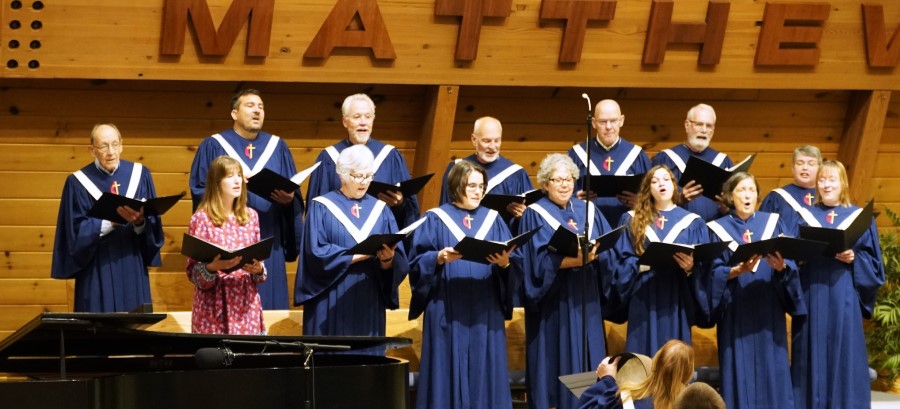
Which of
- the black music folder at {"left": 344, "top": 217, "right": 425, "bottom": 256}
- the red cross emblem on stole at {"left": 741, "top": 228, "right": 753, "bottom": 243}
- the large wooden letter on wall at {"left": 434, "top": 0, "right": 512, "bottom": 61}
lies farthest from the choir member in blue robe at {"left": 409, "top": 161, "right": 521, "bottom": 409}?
the large wooden letter on wall at {"left": 434, "top": 0, "right": 512, "bottom": 61}

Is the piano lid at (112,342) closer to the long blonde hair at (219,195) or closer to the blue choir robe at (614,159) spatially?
the long blonde hair at (219,195)

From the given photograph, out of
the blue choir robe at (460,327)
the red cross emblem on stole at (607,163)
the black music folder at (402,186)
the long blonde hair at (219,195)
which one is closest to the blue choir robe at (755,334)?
the red cross emblem on stole at (607,163)

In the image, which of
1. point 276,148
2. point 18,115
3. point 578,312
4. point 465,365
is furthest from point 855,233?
point 18,115

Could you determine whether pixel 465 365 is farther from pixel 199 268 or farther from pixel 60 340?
pixel 60 340

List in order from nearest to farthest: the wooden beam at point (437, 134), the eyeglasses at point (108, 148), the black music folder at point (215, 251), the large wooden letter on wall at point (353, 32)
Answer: the black music folder at point (215, 251)
the eyeglasses at point (108, 148)
the large wooden letter on wall at point (353, 32)
the wooden beam at point (437, 134)

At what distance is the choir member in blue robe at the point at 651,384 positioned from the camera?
514 centimetres

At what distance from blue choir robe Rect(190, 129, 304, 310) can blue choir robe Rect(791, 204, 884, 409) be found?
3.19 m

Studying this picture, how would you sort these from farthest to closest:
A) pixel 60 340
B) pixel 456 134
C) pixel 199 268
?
pixel 456 134 < pixel 199 268 < pixel 60 340

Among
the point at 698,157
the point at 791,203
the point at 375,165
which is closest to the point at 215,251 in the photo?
the point at 375,165

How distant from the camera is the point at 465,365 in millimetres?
7586

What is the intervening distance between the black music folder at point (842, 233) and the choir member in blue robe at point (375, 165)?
239 cm

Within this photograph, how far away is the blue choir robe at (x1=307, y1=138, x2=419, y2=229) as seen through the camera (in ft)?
27.3

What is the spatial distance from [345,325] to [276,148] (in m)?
1.66

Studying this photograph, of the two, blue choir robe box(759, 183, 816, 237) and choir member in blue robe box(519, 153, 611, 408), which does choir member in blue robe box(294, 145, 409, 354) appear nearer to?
choir member in blue robe box(519, 153, 611, 408)
